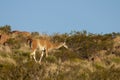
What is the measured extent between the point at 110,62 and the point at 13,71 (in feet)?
46.5

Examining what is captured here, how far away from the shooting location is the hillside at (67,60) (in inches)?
497

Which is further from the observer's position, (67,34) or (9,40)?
(67,34)

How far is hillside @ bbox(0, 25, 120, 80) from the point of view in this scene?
12633mm

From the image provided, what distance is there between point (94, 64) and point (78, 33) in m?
12.2

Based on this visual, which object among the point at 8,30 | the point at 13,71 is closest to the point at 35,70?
the point at 13,71

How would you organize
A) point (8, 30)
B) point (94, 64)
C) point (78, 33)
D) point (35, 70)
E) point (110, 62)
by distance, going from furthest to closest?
point (8, 30) < point (78, 33) < point (110, 62) < point (94, 64) < point (35, 70)

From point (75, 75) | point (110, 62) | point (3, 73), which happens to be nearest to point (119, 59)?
point (110, 62)

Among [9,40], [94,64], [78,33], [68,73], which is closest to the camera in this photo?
[68,73]

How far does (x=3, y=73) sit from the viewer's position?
12.9 metres

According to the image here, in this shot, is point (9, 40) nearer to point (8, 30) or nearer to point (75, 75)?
point (8, 30)

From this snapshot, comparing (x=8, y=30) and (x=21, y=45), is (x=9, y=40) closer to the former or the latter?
(x=21, y=45)

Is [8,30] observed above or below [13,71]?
above

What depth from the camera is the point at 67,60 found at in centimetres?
2450

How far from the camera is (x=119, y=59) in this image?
27.4 m
